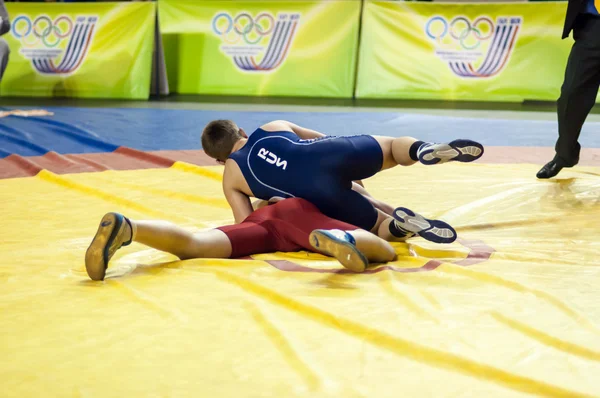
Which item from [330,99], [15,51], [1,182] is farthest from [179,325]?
[15,51]

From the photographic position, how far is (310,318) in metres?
2.13

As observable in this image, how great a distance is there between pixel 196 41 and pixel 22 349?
7.46 m

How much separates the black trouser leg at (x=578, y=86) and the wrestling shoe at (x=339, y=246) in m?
2.20

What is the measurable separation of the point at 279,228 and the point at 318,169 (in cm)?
28

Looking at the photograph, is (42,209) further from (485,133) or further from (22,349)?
(485,133)

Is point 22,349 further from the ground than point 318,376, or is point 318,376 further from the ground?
point 318,376

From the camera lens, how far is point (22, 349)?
1.96m

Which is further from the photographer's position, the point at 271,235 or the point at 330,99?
the point at 330,99

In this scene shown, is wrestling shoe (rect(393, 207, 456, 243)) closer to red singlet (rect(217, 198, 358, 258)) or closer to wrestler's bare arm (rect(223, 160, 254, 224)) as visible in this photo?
red singlet (rect(217, 198, 358, 258))

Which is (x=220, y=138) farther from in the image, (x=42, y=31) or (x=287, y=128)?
(x=42, y=31)

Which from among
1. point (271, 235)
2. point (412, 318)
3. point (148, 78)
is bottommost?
point (148, 78)

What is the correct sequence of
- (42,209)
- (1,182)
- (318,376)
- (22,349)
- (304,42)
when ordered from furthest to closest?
(304,42), (1,182), (42,209), (22,349), (318,376)

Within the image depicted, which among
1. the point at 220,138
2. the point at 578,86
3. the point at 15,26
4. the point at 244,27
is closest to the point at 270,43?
the point at 244,27

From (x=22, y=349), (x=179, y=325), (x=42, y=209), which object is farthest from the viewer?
(x=42, y=209)
